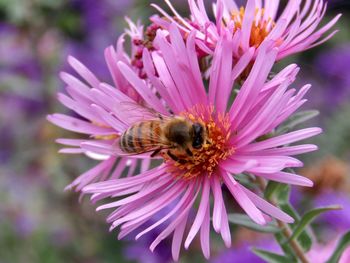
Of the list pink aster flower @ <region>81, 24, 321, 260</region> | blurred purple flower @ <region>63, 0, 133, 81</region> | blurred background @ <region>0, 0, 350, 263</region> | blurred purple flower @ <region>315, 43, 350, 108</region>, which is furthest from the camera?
blurred purple flower @ <region>315, 43, 350, 108</region>

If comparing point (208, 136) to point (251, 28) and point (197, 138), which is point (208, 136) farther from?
point (251, 28)

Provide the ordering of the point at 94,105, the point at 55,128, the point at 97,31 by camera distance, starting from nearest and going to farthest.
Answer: the point at 94,105 < the point at 55,128 < the point at 97,31

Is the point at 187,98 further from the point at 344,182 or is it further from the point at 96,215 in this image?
the point at 96,215

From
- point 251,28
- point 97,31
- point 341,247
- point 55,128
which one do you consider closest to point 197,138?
point 251,28

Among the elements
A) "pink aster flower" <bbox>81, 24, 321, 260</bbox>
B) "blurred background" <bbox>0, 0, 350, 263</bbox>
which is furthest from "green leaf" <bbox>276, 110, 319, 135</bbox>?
"blurred background" <bbox>0, 0, 350, 263</bbox>

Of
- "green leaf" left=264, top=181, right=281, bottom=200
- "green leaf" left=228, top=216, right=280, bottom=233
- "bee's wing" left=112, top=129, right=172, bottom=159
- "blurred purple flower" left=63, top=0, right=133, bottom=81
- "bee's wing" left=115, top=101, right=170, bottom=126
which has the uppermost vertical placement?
"blurred purple flower" left=63, top=0, right=133, bottom=81

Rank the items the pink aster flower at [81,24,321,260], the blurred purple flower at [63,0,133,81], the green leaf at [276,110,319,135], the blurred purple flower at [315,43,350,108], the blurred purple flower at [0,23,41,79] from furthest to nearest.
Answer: the blurred purple flower at [315,43,350,108] → the blurred purple flower at [0,23,41,79] → the blurred purple flower at [63,0,133,81] → the green leaf at [276,110,319,135] → the pink aster flower at [81,24,321,260]

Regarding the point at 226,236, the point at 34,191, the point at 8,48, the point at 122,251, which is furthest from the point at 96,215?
the point at 226,236

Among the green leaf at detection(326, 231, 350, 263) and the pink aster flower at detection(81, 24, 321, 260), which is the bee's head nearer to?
the pink aster flower at detection(81, 24, 321, 260)
